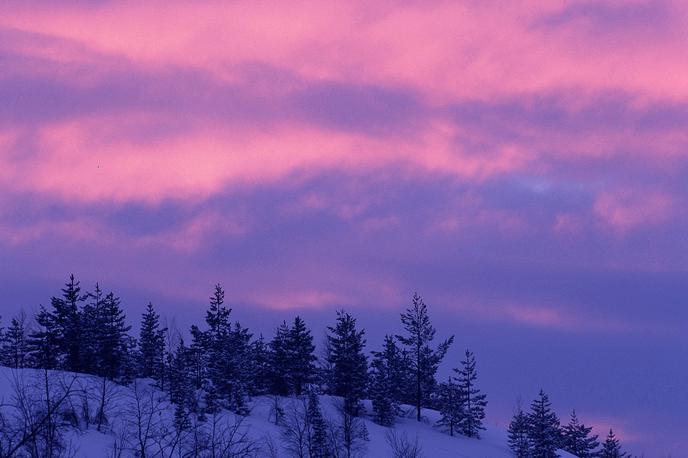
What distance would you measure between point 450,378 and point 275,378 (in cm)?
2180

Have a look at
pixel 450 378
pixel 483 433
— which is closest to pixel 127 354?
pixel 450 378

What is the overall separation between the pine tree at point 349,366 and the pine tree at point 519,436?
1873 cm

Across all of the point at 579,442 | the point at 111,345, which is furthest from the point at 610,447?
the point at 111,345

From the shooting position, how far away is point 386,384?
89.6 m

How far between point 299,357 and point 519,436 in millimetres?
27682

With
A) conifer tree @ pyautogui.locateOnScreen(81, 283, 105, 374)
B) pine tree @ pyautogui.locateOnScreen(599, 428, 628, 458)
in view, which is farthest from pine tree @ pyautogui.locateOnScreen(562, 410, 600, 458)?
conifer tree @ pyautogui.locateOnScreen(81, 283, 105, 374)

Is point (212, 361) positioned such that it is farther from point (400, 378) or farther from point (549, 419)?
point (549, 419)

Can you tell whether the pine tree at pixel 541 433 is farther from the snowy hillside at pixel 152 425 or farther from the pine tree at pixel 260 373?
the pine tree at pixel 260 373

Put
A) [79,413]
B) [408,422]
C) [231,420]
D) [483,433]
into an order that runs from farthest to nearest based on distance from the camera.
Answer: [483,433]
[408,422]
[231,420]
[79,413]

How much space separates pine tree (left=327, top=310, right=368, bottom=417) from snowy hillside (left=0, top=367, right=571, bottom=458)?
1885 mm

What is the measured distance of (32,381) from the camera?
66.6 meters

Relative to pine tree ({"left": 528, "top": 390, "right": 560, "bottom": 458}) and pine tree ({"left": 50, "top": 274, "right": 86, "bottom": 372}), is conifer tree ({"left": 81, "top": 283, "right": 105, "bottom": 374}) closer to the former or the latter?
pine tree ({"left": 50, "top": 274, "right": 86, "bottom": 372})

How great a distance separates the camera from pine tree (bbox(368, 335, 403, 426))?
88188mm

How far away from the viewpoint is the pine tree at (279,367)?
305ft
